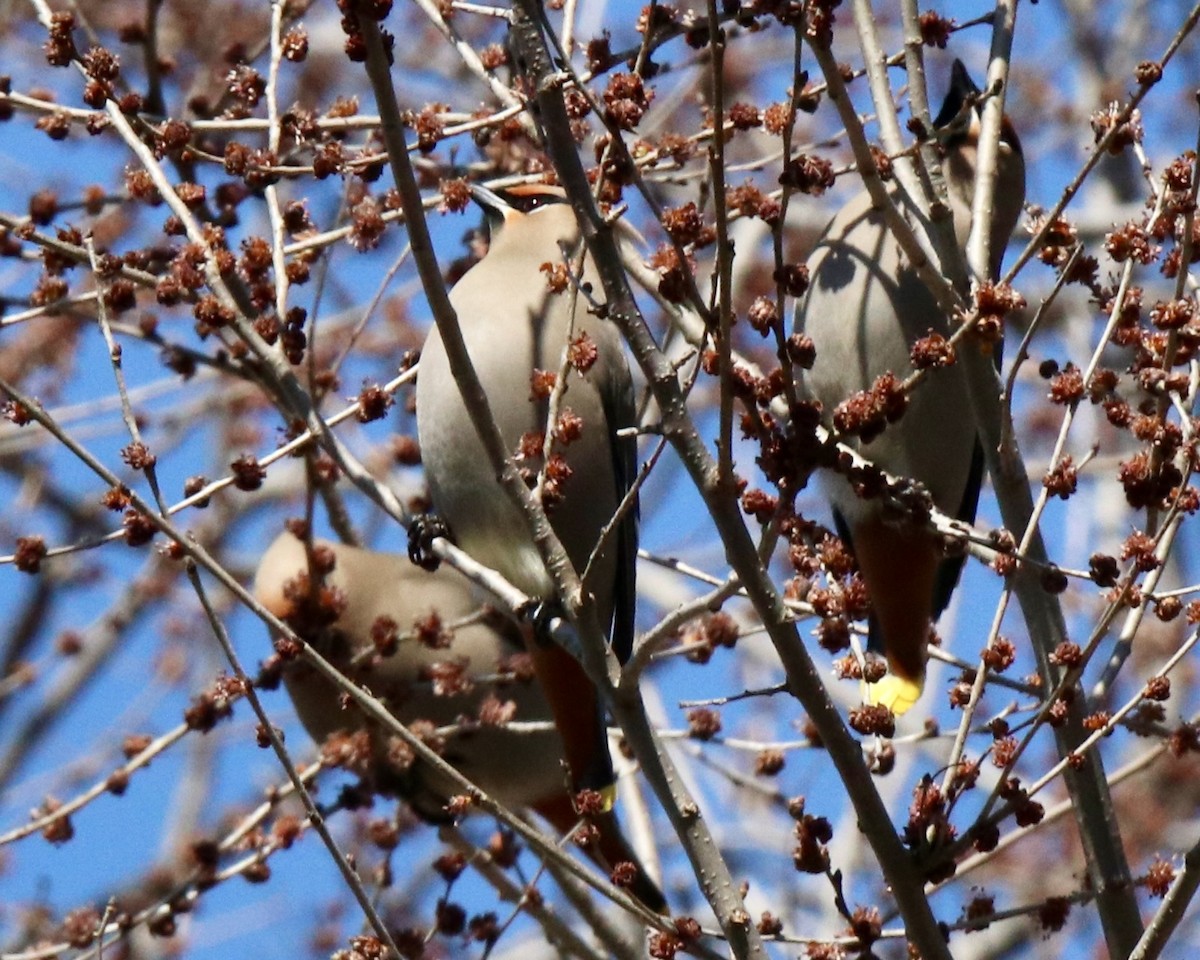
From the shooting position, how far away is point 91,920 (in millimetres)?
3949

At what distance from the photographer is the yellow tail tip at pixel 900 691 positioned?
408 cm

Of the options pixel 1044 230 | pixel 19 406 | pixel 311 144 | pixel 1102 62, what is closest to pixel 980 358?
pixel 1044 230

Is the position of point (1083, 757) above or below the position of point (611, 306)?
below

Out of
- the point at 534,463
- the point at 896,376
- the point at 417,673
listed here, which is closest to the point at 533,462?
the point at 534,463

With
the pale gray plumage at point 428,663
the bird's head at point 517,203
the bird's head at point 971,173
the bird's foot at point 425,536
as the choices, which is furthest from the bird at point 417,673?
the bird's head at point 971,173

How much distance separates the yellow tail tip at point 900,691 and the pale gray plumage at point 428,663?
1.13 metres

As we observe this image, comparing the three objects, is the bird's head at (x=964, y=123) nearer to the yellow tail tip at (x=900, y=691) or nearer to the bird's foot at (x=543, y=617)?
the yellow tail tip at (x=900, y=691)

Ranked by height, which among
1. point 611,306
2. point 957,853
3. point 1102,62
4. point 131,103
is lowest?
point 957,853

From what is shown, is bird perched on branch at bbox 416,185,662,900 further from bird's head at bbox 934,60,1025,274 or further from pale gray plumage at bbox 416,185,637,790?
bird's head at bbox 934,60,1025,274

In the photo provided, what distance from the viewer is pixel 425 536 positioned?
158 inches

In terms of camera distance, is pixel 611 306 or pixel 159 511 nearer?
pixel 611 306

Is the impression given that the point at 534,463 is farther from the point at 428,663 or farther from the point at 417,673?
the point at 428,663

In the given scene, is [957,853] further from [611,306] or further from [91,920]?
[91,920]

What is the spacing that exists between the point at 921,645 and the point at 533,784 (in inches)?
56.7
